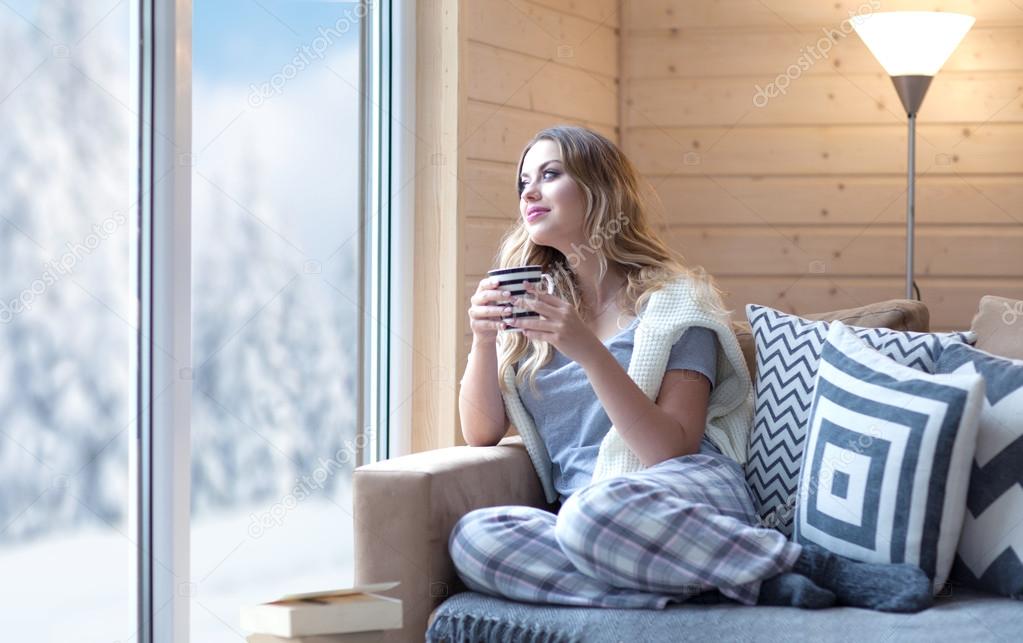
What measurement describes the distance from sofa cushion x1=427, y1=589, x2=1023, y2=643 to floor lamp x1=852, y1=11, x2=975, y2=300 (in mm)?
1515

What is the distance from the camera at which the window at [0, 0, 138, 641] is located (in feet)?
6.13

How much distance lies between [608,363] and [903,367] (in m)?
0.46

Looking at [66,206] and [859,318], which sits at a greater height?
[66,206]

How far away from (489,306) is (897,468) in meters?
0.68

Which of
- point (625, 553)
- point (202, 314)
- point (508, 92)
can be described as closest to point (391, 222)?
point (508, 92)

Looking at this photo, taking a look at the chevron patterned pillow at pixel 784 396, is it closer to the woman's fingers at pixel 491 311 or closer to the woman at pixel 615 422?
the woman at pixel 615 422

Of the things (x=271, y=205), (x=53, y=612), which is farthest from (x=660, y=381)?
(x=53, y=612)

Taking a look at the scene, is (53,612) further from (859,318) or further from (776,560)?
(859,318)

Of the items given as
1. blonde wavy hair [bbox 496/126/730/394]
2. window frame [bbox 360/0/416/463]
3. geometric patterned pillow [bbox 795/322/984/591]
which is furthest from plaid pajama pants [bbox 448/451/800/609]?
window frame [bbox 360/0/416/463]

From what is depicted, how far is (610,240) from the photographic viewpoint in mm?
2037

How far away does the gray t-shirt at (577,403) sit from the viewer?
194cm

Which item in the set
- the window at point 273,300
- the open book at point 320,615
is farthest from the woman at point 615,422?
the window at point 273,300

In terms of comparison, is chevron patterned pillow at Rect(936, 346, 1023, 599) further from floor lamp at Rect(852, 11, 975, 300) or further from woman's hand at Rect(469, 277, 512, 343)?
floor lamp at Rect(852, 11, 975, 300)

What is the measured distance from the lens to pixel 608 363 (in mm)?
1818
